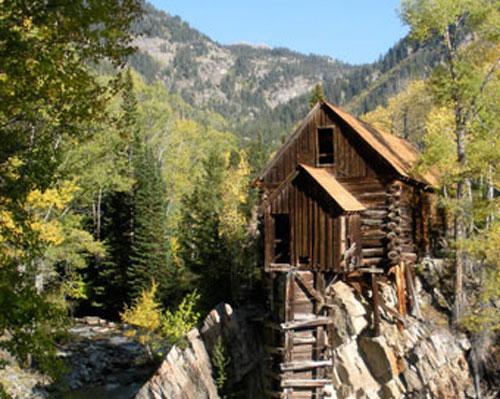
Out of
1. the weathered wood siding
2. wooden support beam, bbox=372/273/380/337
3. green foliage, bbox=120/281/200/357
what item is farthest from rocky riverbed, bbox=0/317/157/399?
the weathered wood siding

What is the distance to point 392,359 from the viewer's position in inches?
741

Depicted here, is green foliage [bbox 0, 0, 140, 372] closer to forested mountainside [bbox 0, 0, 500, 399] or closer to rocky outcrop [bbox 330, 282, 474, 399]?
forested mountainside [bbox 0, 0, 500, 399]

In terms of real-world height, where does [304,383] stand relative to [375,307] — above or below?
below

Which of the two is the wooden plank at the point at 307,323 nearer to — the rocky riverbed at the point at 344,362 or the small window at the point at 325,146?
the rocky riverbed at the point at 344,362

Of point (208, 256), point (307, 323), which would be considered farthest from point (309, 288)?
point (208, 256)

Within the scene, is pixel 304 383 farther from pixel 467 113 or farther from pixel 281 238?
pixel 467 113

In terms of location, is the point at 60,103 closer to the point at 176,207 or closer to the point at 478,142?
the point at 478,142

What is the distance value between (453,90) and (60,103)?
15.7 m

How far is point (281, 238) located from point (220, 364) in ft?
18.3

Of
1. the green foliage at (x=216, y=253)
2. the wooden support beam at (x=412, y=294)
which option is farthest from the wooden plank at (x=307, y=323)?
the green foliage at (x=216, y=253)

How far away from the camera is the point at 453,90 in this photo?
1986 cm

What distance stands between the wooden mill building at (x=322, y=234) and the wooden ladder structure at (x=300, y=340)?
1.4 inches

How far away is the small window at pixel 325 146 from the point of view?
21.0 meters

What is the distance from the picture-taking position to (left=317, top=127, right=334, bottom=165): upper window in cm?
2103
